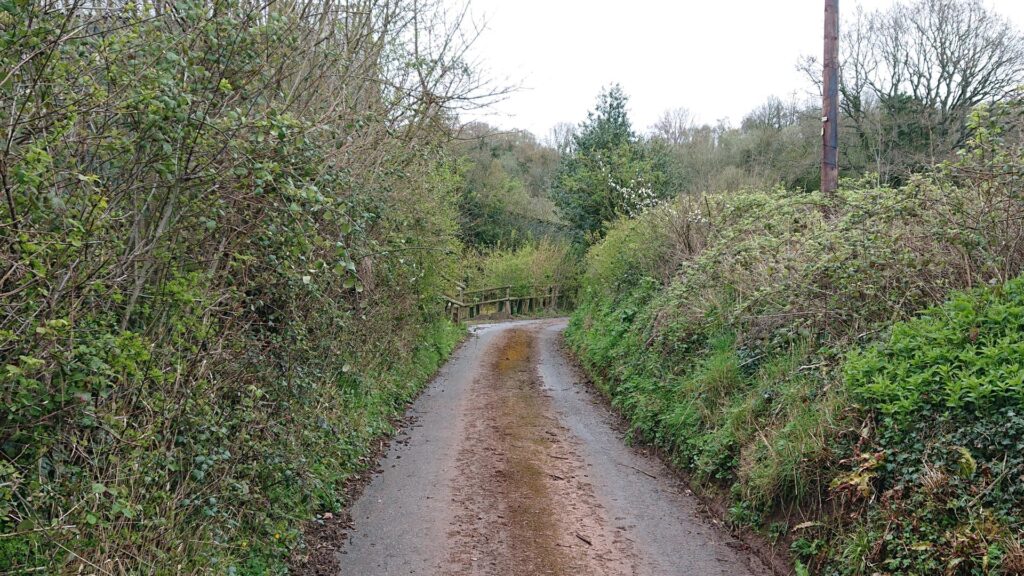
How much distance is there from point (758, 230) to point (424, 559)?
7657 mm

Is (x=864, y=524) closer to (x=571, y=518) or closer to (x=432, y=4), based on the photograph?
(x=571, y=518)

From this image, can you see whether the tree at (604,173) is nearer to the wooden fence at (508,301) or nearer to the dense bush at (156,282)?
the wooden fence at (508,301)

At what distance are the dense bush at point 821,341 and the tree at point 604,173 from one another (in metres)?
12.5

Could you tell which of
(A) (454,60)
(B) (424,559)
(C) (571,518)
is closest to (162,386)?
(B) (424,559)

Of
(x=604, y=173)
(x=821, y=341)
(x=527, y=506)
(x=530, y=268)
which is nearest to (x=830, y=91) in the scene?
(x=821, y=341)

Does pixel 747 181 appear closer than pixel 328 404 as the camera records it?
No

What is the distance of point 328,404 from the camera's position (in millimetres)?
7098

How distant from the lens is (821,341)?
6.73 meters

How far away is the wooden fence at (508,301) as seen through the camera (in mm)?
30511

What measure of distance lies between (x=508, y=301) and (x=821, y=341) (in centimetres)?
2649

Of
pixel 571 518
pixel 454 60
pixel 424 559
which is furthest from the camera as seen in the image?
pixel 454 60

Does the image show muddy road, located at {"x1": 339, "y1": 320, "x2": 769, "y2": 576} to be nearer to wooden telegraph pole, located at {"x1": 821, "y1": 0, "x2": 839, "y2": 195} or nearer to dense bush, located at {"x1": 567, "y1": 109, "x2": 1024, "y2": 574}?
dense bush, located at {"x1": 567, "y1": 109, "x2": 1024, "y2": 574}

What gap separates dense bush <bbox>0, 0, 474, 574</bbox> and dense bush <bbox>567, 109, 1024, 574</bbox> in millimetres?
3961

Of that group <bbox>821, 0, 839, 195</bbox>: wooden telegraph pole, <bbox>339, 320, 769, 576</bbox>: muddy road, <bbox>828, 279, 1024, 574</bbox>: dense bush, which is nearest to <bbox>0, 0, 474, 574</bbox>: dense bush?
<bbox>339, 320, 769, 576</bbox>: muddy road
